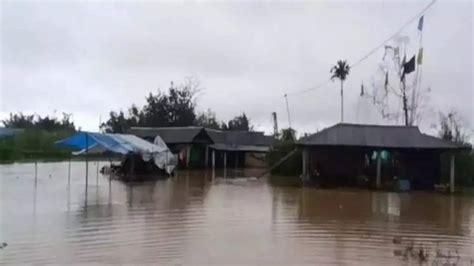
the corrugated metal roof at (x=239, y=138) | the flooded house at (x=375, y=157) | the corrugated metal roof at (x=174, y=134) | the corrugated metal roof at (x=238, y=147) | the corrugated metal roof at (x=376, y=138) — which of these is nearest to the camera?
the corrugated metal roof at (x=376, y=138)

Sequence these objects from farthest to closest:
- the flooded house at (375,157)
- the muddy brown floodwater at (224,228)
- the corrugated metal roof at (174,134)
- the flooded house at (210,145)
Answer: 1. the flooded house at (210,145)
2. the corrugated metal roof at (174,134)
3. the flooded house at (375,157)
4. the muddy brown floodwater at (224,228)

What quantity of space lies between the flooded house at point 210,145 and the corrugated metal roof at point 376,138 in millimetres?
15540

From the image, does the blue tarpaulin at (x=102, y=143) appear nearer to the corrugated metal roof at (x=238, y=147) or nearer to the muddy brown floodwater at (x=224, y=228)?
the muddy brown floodwater at (x=224, y=228)

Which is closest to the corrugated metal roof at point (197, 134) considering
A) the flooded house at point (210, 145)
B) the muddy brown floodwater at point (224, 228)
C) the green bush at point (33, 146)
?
the flooded house at point (210, 145)

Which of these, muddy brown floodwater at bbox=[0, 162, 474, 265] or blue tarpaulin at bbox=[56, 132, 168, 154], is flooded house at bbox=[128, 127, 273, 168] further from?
muddy brown floodwater at bbox=[0, 162, 474, 265]

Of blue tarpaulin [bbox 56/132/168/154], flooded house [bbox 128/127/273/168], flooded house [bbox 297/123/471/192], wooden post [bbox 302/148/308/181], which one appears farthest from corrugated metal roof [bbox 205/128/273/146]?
flooded house [bbox 297/123/471/192]

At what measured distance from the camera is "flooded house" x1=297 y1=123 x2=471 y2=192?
28.6m

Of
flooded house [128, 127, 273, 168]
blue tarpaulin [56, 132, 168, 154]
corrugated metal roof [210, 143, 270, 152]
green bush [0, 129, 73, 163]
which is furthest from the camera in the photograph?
corrugated metal roof [210, 143, 270, 152]

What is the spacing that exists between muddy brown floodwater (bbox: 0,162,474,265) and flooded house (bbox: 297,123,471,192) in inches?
241

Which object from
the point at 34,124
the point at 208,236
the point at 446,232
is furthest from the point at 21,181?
the point at 34,124

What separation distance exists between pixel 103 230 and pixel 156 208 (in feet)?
15.1

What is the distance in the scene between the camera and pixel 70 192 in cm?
2112

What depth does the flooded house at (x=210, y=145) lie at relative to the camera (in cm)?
4725

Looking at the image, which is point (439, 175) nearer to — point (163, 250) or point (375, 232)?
point (375, 232)
